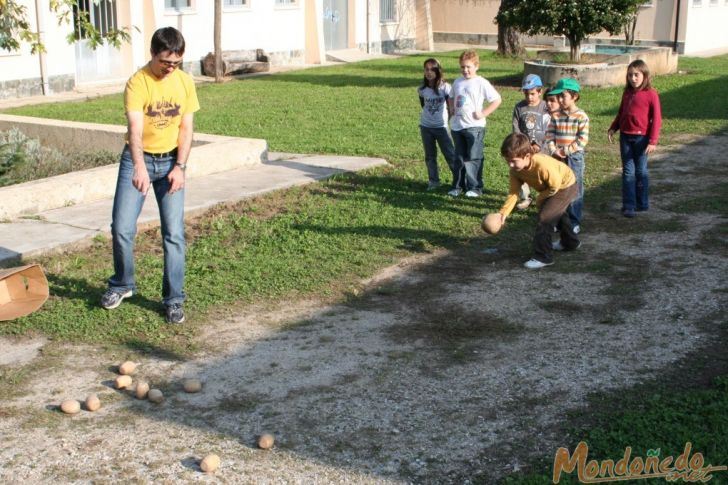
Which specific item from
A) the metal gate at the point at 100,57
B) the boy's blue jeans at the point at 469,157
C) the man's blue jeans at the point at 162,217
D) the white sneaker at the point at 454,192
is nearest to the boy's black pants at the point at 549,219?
Result: the boy's blue jeans at the point at 469,157

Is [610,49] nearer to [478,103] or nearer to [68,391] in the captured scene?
[478,103]

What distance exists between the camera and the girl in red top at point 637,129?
28.5 ft

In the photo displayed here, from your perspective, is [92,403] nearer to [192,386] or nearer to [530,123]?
[192,386]

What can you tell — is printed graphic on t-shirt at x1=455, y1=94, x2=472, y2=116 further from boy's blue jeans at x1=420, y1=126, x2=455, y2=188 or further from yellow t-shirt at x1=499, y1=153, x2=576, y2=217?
yellow t-shirt at x1=499, y1=153, x2=576, y2=217

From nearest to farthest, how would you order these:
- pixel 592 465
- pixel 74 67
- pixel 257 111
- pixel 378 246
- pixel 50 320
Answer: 1. pixel 592 465
2. pixel 50 320
3. pixel 378 246
4. pixel 257 111
5. pixel 74 67

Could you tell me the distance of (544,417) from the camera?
15.4 feet

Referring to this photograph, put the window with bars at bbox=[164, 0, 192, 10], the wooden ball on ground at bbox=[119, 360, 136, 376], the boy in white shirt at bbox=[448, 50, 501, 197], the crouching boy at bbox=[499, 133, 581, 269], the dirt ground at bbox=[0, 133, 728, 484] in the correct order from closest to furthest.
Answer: the dirt ground at bbox=[0, 133, 728, 484] → the wooden ball on ground at bbox=[119, 360, 136, 376] → the crouching boy at bbox=[499, 133, 581, 269] → the boy in white shirt at bbox=[448, 50, 501, 197] → the window with bars at bbox=[164, 0, 192, 10]

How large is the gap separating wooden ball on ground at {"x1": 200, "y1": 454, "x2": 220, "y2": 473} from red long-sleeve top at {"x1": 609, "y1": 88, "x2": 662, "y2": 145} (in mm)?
5839

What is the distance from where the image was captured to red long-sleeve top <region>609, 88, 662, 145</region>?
8695mm

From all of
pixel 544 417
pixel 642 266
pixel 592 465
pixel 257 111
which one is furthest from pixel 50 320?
pixel 257 111

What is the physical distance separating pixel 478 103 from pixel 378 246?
86.3 inches

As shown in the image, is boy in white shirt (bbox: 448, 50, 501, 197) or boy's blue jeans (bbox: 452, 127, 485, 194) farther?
boy's blue jeans (bbox: 452, 127, 485, 194)

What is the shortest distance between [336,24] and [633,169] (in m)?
21.8

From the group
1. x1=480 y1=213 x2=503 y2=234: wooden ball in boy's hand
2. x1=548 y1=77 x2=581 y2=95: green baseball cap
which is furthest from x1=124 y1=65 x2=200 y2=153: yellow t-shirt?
x1=548 y1=77 x2=581 y2=95: green baseball cap
